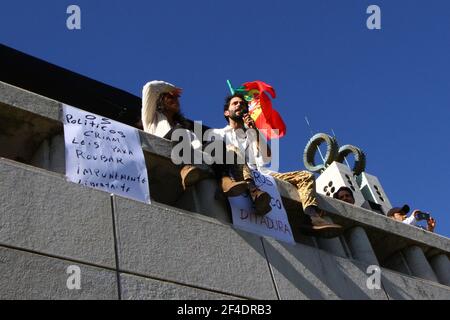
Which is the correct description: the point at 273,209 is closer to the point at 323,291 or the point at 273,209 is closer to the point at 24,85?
the point at 323,291

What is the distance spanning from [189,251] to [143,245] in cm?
44

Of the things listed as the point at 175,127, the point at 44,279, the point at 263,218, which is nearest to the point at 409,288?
the point at 263,218

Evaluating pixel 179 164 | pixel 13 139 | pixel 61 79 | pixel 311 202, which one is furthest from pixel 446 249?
pixel 61 79

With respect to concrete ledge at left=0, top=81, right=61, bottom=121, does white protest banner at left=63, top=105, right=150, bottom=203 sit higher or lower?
lower

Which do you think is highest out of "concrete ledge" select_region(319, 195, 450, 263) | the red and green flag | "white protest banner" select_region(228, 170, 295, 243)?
the red and green flag

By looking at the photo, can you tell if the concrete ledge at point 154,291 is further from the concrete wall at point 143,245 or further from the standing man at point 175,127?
the standing man at point 175,127

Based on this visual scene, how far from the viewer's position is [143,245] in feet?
18.4

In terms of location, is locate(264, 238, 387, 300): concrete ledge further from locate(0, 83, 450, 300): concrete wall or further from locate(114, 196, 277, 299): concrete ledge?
locate(114, 196, 277, 299): concrete ledge

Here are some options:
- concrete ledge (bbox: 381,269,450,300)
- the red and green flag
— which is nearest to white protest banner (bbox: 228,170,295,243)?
concrete ledge (bbox: 381,269,450,300)

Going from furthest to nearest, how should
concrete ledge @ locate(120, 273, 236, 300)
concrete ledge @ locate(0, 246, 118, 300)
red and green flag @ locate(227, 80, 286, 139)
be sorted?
red and green flag @ locate(227, 80, 286, 139), concrete ledge @ locate(120, 273, 236, 300), concrete ledge @ locate(0, 246, 118, 300)

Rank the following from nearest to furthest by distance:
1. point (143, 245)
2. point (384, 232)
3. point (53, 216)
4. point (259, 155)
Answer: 1. point (53, 216)
2. point (143, 245)
3. point (259, 155)
4. point (384, 232)

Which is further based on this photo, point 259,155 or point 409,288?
point 259,155

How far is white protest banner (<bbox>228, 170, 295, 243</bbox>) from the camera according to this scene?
6689 millimetres

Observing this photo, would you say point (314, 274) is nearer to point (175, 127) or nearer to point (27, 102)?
point (175, 127)
